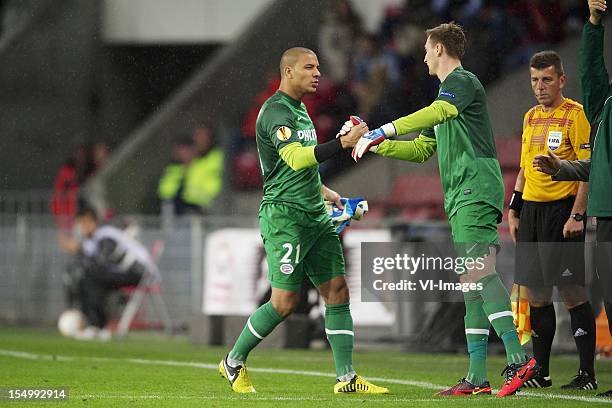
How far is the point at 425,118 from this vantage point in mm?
7434

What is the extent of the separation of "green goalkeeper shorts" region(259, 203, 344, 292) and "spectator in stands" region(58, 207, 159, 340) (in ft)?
21.9

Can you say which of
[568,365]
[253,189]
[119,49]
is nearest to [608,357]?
[568,365]

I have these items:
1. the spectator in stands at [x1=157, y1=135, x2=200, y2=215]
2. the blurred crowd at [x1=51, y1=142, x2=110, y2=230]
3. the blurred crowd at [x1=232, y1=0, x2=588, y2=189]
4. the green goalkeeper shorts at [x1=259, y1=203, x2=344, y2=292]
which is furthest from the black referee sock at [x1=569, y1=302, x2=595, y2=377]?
the blurred crowd at [x1=51, y1=142, x2=110, y2=230]

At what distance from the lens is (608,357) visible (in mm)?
11055

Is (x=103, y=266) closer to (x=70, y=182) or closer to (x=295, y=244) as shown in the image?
(x=70, y=182)

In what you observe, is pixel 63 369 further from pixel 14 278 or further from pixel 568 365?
pixel 14 278

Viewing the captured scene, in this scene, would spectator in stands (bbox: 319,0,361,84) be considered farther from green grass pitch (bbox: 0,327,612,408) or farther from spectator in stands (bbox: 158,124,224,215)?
green grass pitch (bbox: 0,327,612,408)

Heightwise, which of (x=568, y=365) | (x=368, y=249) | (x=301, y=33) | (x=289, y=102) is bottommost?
(x=568, y=365)

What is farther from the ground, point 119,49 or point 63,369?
point 119,49

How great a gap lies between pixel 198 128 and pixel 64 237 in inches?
126

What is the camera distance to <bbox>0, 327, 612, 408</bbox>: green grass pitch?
7414 mm

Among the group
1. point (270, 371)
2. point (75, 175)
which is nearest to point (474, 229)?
point (270, 371)

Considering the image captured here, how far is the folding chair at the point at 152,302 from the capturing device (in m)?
14.8

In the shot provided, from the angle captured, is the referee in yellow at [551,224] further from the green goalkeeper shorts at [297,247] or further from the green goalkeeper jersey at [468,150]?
the green goalkeeper shorts at [297,247]
